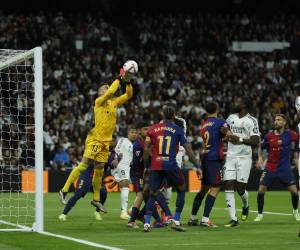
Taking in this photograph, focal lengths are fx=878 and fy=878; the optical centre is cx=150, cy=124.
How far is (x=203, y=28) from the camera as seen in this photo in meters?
42.9

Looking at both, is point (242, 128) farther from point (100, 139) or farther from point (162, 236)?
point (162, 236)

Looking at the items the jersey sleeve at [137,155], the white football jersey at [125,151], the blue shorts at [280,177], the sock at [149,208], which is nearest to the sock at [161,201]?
the sock at [149,208]

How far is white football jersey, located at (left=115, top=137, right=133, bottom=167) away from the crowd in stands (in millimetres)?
12076

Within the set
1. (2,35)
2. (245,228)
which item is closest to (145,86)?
(2,35)

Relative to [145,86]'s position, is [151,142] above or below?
below

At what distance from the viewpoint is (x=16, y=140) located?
23.2 metres

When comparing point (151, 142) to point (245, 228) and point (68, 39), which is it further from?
point (68, 39)

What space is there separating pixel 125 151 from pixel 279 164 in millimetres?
3538

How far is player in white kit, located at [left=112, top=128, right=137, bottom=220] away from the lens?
18.7m

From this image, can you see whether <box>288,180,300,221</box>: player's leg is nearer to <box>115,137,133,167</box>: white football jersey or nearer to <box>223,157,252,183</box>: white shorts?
<box>223,157,252,183</box>: white shorts

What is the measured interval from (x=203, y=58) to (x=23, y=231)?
27.1 meters

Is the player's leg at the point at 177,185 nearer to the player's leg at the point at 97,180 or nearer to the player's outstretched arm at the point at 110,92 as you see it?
the player's outstretched arm at the point at 110,92

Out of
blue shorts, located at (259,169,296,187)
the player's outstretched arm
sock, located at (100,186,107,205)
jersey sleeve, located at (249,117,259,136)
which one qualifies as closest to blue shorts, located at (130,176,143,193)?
the player's outstretched arm

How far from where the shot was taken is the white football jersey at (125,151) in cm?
1954
